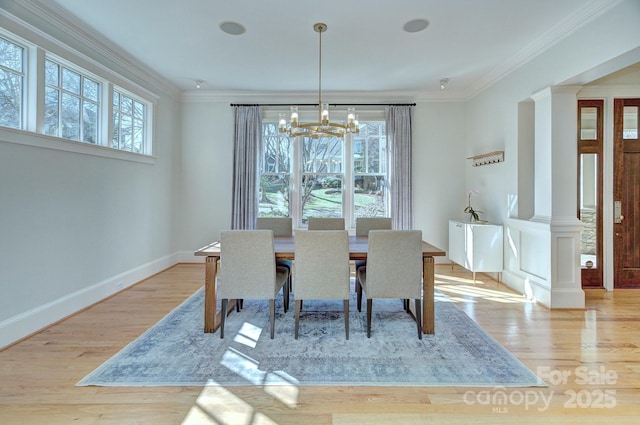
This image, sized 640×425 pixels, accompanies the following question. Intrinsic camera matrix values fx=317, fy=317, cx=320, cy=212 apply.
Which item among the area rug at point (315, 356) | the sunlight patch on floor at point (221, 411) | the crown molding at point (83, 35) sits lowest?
the sunlight patch on floor at point (221, 411)

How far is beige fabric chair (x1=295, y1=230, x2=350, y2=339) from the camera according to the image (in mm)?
2506

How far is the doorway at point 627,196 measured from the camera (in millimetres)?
3979

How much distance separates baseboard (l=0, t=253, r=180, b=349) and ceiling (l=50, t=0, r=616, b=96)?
2.70m

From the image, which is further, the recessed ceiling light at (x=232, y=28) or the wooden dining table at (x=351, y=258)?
the recessed ceiling light at (x=232, y=28)

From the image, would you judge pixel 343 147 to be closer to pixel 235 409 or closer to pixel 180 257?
pixel 180 257

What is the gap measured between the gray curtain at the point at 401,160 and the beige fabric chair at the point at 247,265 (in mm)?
3122

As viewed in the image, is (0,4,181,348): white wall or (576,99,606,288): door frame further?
(576,99,606,288): door frame

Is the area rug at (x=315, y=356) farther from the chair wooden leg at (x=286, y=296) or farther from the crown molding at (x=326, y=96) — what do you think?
the crown molding at (x=326, y=96)

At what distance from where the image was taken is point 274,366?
219cm

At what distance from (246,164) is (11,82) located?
2.94m

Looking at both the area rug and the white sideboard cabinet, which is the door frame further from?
the area rug

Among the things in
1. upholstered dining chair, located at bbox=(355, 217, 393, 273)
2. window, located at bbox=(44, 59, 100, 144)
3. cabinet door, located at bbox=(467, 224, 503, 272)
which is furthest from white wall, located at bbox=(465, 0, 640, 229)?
window, located at bbox=(44, 59, 100, 144)

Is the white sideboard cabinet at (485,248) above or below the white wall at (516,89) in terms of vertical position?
below

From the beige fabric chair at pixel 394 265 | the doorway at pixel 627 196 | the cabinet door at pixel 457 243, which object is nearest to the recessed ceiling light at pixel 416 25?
the beige fabric chair at pixel 394 265
